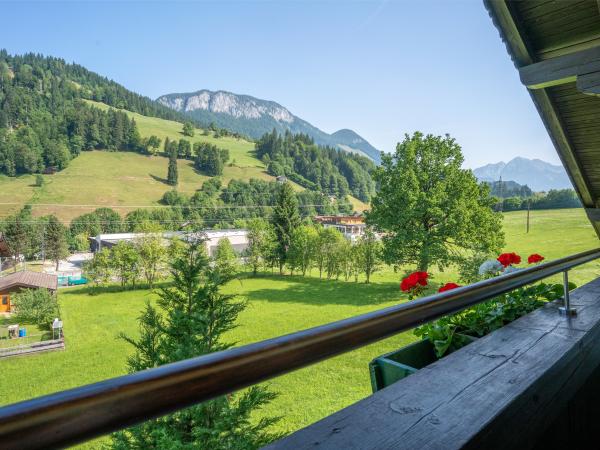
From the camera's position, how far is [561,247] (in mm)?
14625

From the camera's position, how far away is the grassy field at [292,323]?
9.08 meters

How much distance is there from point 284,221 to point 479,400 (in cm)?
2739

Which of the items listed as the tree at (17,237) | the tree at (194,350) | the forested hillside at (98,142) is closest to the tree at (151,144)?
the forested hillside at (98,142)

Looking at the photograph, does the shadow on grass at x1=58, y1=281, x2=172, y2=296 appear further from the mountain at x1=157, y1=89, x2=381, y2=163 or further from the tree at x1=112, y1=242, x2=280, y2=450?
the mountain at x1=157, y1=89, x2=381, y2=163

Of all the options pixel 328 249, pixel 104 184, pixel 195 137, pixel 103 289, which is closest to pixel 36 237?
pixel 103 289

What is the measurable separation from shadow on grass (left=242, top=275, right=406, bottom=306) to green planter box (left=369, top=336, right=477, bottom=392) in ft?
49.7

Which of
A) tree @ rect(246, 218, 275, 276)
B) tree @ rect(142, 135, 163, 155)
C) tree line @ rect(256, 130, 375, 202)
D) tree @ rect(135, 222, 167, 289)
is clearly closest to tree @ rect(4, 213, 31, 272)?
tree @ rect(135, 222, 167, 289)

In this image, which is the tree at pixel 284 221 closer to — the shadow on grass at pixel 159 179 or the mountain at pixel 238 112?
the shadow on grass at pixel 159 179

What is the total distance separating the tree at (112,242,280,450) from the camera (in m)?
3.72

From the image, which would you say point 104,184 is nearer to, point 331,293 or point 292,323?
point 331,293

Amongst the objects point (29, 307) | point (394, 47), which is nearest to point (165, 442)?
point (394, 47)

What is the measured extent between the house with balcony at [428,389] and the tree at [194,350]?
3242 mm

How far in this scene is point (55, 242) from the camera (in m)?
32.1

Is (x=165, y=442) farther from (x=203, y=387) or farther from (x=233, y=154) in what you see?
(x=233, y=154)
